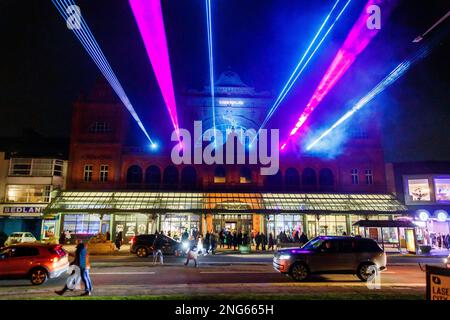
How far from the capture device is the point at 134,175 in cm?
3353

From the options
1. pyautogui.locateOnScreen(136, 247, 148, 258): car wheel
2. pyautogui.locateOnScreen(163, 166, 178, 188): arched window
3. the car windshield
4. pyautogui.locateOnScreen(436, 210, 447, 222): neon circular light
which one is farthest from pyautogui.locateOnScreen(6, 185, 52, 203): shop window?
pyautogui.locateOnScreen(436, 210, 447, 222): neon circular light

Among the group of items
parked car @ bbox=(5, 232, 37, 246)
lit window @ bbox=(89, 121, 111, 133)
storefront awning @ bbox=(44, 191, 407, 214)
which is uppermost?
lit window @ bbox=(89, 121, 111, 133)

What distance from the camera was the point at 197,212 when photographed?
2909 cm

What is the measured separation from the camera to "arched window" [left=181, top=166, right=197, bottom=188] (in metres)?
33.8

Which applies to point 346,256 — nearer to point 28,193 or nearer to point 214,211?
point 214,211

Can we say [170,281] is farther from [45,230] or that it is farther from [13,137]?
[13,137]

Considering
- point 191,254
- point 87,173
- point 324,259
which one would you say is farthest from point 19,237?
point 324,259

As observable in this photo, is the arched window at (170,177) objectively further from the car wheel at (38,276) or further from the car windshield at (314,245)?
the car windshield at (314,245)

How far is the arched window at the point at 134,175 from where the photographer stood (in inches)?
1314

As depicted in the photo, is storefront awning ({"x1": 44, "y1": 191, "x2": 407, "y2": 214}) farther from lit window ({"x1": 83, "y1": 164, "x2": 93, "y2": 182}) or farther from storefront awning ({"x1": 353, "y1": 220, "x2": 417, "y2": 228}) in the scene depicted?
storefront awning ({"x1": 353, "y1": 220, "x2": 417, "y2": 228})

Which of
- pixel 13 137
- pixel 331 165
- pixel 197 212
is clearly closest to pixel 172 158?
pixel 197 212

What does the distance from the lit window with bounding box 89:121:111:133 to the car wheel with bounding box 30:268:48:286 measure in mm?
22858

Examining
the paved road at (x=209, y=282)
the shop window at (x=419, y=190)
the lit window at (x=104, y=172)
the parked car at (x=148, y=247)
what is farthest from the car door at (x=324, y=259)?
the lit window at (x=104, y=172)
